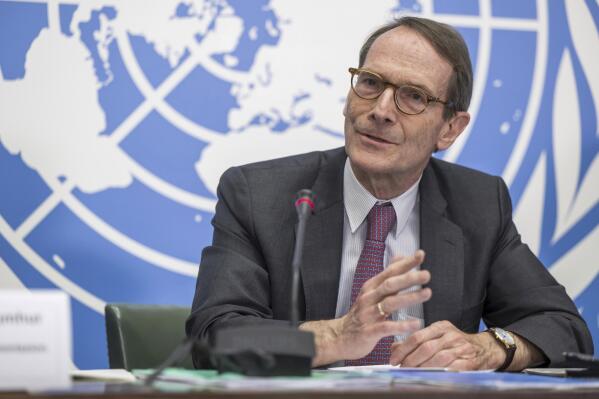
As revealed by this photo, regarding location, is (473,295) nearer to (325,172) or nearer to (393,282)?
(325,172)

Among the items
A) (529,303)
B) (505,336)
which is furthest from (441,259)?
(505,336)

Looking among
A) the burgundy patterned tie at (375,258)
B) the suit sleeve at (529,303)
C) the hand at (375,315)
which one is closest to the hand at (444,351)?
the hand at (375,315)

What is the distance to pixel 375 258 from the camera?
277cm

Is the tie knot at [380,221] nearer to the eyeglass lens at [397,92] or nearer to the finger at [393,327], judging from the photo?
the eyeglass lens at [397,92]

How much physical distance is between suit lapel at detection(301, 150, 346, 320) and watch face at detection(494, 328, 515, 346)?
20.8 inches

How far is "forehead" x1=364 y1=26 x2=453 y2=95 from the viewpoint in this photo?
286cm

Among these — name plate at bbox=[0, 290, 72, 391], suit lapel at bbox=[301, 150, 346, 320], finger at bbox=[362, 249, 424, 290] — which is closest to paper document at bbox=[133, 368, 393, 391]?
name plate at bbox=[0, 290, 72, 391]

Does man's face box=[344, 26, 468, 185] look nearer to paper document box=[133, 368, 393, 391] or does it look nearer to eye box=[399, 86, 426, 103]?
eye box=[399, 86, 426, 103]

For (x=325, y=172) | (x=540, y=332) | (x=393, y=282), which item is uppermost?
(x=325, y=172)

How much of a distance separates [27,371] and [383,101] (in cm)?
171

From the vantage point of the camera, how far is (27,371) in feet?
4.50

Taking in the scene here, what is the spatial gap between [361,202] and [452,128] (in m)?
0.51

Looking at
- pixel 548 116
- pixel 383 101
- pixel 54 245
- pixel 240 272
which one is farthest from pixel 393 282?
pixel 548 116

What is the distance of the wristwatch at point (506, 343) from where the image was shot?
8.01 ft
